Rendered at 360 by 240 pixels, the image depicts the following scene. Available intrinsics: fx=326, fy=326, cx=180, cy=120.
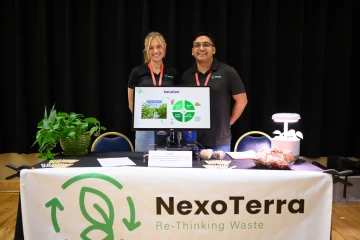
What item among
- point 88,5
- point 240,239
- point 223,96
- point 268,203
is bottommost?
point 240,239

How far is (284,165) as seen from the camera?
1.78m

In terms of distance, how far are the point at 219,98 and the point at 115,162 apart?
114 cm

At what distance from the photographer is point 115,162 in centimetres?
198

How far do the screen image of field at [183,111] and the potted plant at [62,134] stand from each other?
23.3 inches

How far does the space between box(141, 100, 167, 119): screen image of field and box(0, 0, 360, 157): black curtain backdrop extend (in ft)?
4.72

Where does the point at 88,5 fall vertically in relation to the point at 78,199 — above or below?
above

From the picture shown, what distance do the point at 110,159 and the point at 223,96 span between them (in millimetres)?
1155

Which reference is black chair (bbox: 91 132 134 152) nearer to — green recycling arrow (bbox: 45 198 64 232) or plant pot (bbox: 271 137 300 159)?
green recycling arrow (bbox: 45 198 64 232)

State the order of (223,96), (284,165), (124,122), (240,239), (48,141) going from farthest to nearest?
(124,122) → (223,96) → (48,141) → (284,165) → (240,239)

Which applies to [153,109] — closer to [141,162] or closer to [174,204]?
[141,162]

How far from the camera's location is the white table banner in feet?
5.19

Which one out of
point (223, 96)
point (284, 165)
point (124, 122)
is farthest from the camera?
point (124, 122)

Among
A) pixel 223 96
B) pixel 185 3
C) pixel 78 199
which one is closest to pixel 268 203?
pixel 78 199

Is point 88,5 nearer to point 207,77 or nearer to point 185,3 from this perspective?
point 185,3
